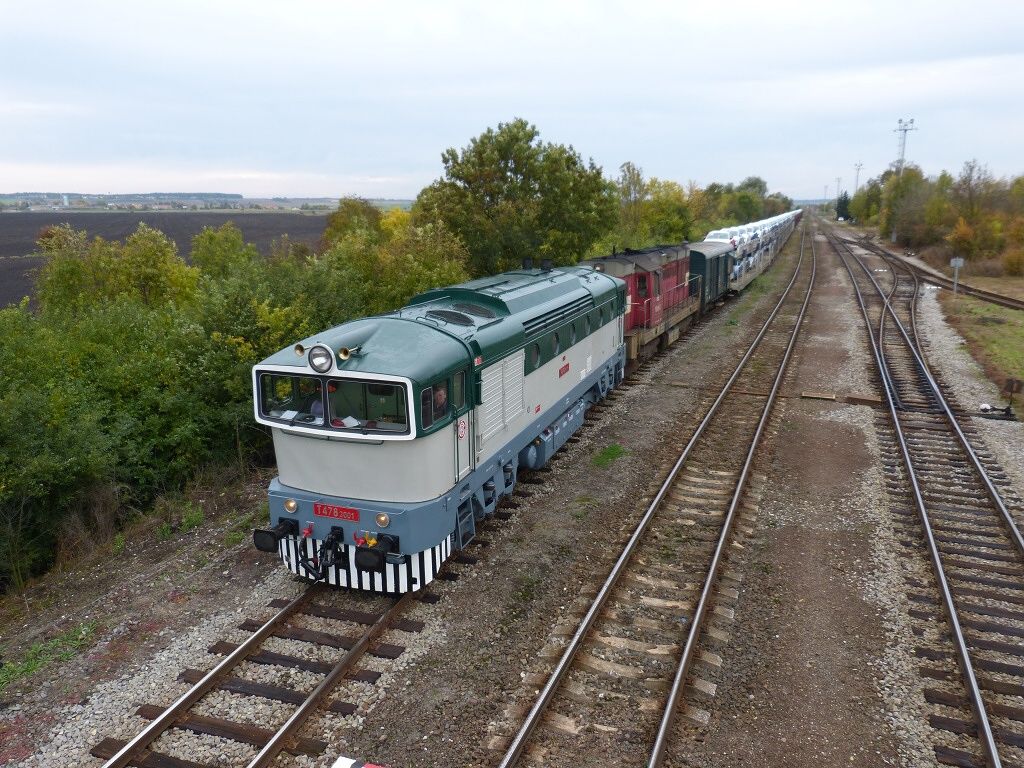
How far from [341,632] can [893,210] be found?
291ft

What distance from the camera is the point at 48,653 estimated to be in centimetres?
843

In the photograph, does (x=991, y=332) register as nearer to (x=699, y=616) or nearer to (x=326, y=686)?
(x=699, y=616)

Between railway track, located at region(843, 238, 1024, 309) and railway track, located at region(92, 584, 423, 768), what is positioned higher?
railway track, located at region(843, 238, 1024, 309)

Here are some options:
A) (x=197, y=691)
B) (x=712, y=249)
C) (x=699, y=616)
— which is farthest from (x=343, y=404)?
(x=712, y=249)

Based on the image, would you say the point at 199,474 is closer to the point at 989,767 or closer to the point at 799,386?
the point at 989,767

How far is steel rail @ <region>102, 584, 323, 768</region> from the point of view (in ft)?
21.9

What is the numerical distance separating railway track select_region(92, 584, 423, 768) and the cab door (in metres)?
1.95

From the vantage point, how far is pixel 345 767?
241 inches

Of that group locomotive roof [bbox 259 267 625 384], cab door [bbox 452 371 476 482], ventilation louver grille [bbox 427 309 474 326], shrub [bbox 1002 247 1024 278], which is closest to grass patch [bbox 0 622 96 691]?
locomotive roof [bbox 259 267 625 384]

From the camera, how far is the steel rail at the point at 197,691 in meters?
6.67

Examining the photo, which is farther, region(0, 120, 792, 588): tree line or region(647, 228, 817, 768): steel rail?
region(0, 120, 792, 588): tree line

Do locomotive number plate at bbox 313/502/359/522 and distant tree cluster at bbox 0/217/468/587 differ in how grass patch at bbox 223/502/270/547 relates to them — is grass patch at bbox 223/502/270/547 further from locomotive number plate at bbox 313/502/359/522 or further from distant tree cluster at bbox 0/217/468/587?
locomotive number plate at bbox 313/502/359/522

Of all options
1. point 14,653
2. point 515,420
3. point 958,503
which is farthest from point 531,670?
point 958,503

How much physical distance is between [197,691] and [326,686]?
1.41 meters
